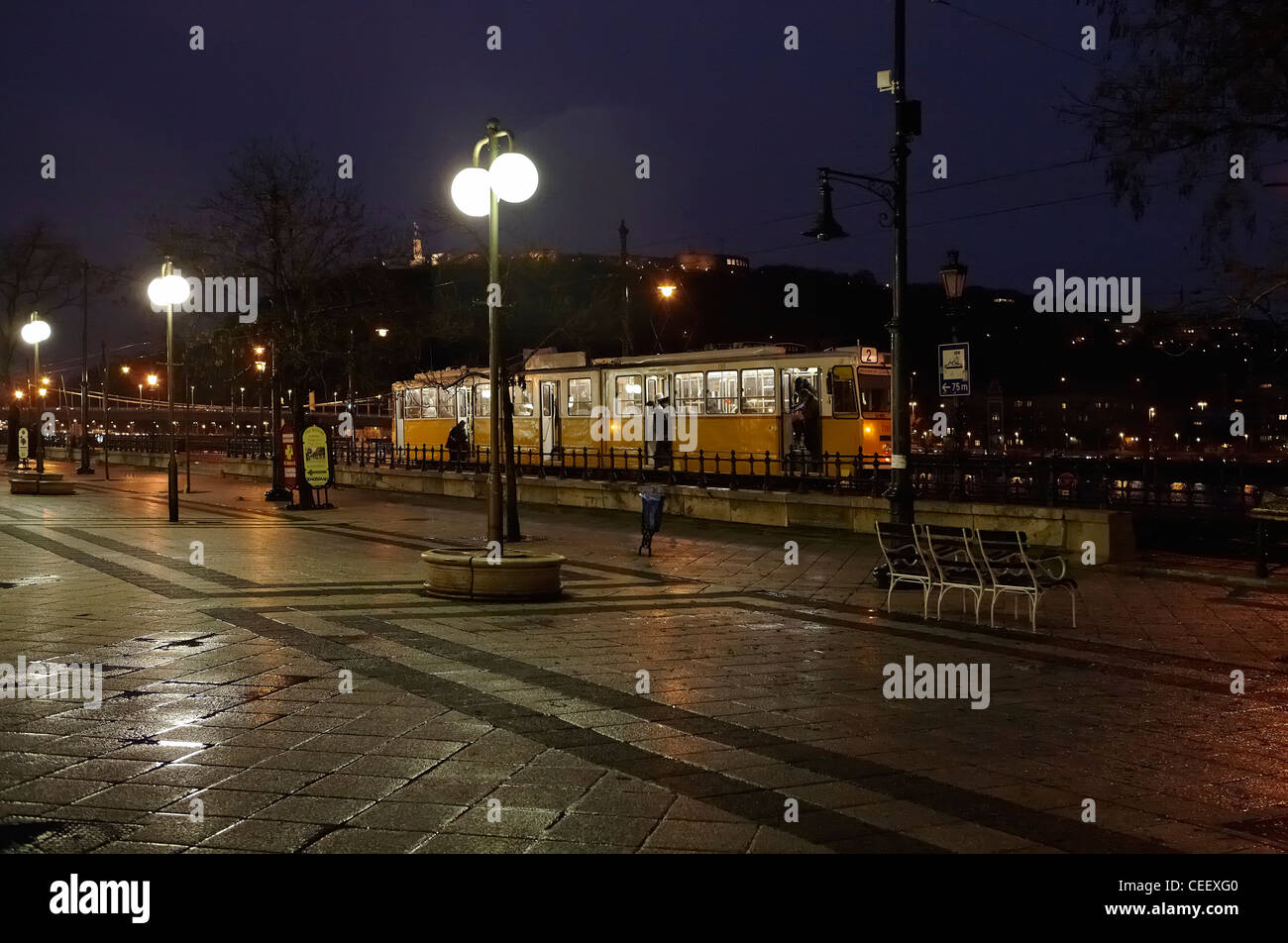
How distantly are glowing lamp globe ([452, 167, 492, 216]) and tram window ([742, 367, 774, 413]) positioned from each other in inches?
571

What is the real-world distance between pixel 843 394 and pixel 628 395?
621 centimetres

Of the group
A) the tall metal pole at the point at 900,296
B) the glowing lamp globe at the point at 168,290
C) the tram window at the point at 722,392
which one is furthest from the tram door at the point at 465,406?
the tall metal pole at the point at 900,296

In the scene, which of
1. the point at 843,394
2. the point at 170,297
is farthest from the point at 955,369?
the point at 170,297

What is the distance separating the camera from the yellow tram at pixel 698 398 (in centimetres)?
2420

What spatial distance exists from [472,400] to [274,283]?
8.56 metres

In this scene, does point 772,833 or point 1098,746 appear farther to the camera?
point 1098,746

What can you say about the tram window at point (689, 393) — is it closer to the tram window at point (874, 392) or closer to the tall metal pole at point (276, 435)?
the tram window at point (874, 392)

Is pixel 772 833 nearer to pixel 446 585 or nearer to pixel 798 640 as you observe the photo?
pixel 798 640

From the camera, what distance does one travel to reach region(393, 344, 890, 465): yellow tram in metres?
24.2

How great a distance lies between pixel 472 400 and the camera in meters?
32.8

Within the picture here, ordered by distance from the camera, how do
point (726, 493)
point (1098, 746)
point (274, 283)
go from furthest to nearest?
point (274, 283)
point (726, 493)
point (1098, 746)

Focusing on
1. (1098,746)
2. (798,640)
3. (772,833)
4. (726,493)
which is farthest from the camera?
(726,493)

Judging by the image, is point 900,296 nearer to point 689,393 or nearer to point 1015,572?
point 1015,572
